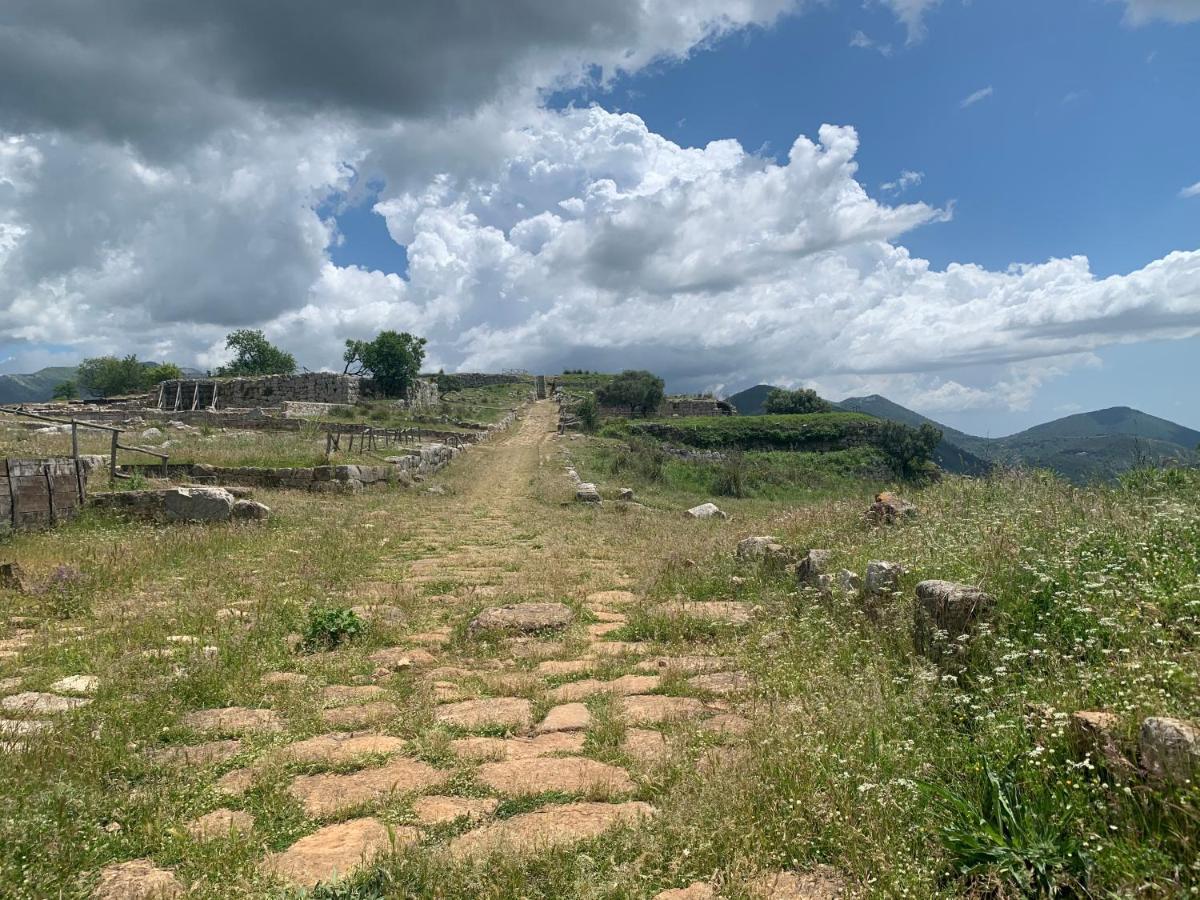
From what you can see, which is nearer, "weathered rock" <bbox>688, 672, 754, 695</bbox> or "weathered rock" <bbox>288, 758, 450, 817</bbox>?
"weathered rock" <bbox>288, 758, 450, 817</bbox>

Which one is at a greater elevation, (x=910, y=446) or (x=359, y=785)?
(x=910, y=446)

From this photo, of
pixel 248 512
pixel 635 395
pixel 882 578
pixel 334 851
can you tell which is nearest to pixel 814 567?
pixel 882 578

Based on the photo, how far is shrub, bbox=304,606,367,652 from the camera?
5383 mm

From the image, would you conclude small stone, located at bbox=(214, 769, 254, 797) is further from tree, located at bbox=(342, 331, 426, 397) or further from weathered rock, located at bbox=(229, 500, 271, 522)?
tree, located at bbox=(342, 331, 426, 397)

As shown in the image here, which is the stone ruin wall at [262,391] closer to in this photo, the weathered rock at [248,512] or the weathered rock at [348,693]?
Result: the weathered rock at [248,512]

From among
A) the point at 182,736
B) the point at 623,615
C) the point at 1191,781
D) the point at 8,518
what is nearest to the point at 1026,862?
the point at 1191,781

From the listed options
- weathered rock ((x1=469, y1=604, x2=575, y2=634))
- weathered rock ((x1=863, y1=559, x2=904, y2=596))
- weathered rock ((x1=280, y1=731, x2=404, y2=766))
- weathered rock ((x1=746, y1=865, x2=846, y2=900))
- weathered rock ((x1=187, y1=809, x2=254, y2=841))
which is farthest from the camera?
weathered rock ((x1=469, y1=604, x2=575, y2=634))

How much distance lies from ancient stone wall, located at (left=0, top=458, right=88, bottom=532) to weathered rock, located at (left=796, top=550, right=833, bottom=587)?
10.2m

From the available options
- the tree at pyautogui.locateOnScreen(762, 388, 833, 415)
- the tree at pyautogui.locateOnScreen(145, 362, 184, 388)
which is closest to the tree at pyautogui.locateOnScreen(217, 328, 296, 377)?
the tree at pyautogui.locateOnScreen(145, 362, 184, 388)

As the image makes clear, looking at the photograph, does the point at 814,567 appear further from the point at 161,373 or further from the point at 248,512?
the point at 161,373

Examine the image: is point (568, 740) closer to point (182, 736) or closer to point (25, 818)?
point (182, 736)

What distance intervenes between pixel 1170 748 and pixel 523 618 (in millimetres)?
4712

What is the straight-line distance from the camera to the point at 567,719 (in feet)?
13.4

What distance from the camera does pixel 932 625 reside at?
418 cm
